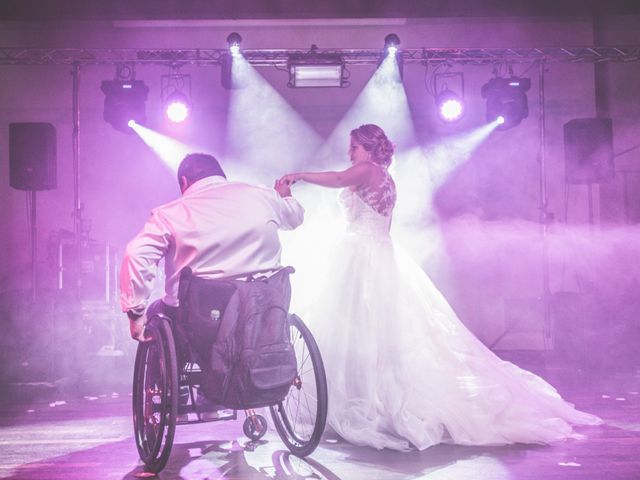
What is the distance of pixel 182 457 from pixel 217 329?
832 millimetres

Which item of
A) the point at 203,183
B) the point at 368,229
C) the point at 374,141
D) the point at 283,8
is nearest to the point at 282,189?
the point at 203,183

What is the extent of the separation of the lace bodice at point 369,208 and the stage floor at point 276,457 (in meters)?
1.11

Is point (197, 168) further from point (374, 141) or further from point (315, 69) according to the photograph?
point (315, 69)

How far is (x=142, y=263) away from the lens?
8.27 ft

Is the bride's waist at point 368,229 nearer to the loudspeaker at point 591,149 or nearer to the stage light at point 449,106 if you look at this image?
the stage light at point 449,106

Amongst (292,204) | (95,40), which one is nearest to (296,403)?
(292,204)

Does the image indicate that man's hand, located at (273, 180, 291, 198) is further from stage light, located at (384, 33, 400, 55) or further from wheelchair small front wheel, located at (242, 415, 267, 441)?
stage light, located at (384, 33, 400, 55)

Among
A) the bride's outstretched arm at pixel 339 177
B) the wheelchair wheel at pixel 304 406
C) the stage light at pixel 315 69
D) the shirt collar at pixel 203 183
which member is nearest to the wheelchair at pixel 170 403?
the wheelchair wheel at pixel 304 406

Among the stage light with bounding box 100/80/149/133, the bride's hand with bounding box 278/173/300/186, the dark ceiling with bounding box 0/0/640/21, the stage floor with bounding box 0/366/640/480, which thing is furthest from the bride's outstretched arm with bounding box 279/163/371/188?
the dark ceiling with bounding box 0/0/640/21

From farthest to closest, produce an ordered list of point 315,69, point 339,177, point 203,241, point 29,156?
point 315,69
point 29,156
point 339,177
point 203,241

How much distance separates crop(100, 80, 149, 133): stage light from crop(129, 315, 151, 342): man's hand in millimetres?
3886

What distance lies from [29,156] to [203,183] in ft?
12.0

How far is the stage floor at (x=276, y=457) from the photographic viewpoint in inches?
103

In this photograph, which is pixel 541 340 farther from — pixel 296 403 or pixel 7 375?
pixel 7 375
